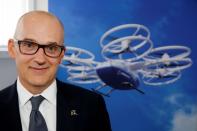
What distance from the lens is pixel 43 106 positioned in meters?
1.23

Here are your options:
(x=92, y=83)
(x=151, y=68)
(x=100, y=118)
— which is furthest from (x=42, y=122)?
(x=151, y=68)

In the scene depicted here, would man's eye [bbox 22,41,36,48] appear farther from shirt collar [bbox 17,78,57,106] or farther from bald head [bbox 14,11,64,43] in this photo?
shirt collar [bbox 17,78,57,106]

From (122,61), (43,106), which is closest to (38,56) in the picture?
(43,106)

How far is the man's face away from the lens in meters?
1.13

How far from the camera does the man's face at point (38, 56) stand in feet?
3.71

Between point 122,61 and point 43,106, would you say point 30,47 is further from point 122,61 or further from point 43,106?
point 122,61

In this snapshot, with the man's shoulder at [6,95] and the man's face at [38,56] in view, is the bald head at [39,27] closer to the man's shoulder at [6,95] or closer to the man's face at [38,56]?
the man's face at [38,56]

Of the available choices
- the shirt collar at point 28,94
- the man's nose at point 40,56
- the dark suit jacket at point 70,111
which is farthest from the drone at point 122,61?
the man's nose at point 40,56

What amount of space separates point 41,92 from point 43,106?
0.19 feet

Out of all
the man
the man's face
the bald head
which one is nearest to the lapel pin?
the man

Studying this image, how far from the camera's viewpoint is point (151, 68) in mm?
2109

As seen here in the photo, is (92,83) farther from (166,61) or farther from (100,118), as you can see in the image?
(100,118)

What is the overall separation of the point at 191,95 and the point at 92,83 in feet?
2.29

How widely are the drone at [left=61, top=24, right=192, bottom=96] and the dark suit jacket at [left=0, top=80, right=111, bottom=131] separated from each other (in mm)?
658
